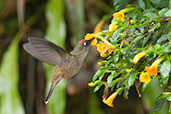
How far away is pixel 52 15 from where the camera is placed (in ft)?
7.67

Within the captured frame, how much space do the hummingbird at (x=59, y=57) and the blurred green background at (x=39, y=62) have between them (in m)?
1.00

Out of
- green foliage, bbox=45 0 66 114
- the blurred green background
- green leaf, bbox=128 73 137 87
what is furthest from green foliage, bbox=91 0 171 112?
the blurred green background

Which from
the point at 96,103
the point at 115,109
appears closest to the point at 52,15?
the point at 96,103

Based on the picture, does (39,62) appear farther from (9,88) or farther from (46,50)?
(46,50)

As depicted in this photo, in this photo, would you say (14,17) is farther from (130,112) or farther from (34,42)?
(34,42)

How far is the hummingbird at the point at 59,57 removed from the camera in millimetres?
1065

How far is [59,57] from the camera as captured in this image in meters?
1.15

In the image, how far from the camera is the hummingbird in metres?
1.07

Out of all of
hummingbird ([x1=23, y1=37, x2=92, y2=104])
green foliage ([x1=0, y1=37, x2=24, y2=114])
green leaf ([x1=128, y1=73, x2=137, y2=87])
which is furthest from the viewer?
green foliage ([x1=0, y1=37, x2=24, y2=114])

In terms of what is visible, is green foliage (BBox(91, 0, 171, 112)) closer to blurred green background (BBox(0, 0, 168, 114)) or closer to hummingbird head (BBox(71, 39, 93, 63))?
hummingbird head (BBox(71, 39, 93, 63))

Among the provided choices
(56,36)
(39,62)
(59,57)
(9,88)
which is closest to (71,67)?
(59,57)

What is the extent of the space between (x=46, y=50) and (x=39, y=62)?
5.82 feet

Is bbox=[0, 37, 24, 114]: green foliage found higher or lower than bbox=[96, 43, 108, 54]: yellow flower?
lower

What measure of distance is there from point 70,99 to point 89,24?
2.89ft
